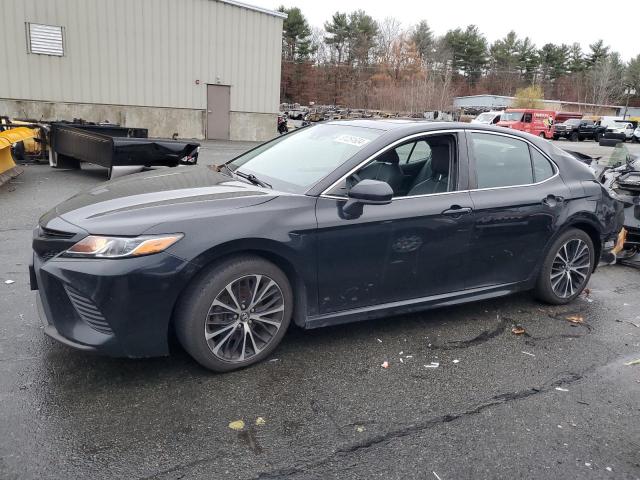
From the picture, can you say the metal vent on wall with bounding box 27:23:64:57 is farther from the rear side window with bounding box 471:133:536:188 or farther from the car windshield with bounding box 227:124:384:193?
the rear side window with bounding box 471:133:536:188

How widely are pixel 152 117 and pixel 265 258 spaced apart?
1987 cm

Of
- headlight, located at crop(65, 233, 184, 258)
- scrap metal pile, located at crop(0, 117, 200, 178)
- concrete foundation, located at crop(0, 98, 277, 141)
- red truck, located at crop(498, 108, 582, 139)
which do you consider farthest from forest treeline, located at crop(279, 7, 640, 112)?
headlight, located at crop(65, 233, 184, 258)

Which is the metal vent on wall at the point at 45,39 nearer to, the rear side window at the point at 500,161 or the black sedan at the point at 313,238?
the black sedan at the point at 313,238

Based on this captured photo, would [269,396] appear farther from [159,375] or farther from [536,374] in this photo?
[536,374]

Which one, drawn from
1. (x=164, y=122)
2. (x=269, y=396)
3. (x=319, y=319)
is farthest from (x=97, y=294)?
(x=164, y=122)

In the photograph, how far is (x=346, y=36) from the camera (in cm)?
7338

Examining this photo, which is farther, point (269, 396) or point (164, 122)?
point (164, 122)

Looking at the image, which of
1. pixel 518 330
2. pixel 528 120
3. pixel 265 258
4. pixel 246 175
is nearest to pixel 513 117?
pixel 528 120

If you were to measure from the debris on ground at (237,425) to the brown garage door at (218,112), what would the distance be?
2140 centimetres

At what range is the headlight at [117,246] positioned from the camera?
114 inches

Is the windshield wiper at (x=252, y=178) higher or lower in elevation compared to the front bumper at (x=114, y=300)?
higher

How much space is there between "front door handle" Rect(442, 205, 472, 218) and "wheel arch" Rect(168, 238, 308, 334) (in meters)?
1.24

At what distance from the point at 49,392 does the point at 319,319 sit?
167 centimetres

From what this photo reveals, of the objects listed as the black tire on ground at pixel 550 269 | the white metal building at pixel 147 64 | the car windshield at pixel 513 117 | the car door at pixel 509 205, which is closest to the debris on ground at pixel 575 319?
the black tire on ground at pixel 550 269
